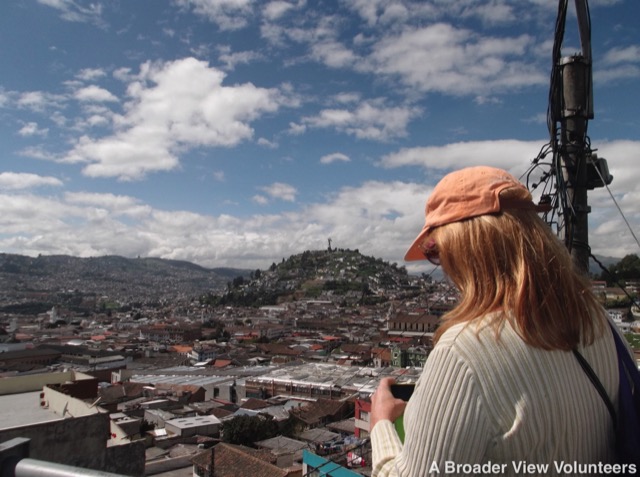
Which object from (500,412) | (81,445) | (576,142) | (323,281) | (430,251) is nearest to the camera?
(500,412)

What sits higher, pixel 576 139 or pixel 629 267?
pixel 629 267

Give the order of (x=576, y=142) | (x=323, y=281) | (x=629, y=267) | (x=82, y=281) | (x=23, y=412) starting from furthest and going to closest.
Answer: (x=82, y=281), (x=323, y=281), (x=629, y=267), (x=23, y=412), (x=576, y=142)

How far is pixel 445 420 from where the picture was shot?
659 mm

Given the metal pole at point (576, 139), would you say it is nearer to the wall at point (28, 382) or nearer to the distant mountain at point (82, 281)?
the wall at point (28, 382)

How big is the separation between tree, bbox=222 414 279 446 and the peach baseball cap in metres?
14.0

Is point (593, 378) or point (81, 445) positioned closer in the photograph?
point (593, 378)

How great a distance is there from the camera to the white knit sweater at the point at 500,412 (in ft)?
2.15

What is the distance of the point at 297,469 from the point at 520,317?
32.2 ft

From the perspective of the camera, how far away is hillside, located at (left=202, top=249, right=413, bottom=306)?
82.3 m

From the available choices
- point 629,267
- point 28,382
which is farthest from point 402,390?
point 629,267

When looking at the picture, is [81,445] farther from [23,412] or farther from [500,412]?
[500,412]

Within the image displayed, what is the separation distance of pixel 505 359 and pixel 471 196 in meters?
0.28

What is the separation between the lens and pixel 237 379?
79.3 ft

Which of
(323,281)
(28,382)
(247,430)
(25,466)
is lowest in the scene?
(247,430)
